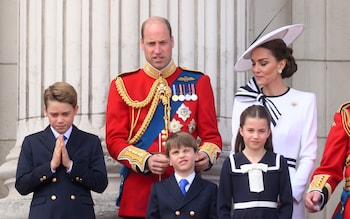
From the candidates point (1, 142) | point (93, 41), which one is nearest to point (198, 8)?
point (93, 41)

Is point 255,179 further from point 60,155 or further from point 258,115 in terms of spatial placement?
point 60,155

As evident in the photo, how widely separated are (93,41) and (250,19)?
75.1 inches

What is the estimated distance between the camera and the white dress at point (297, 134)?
7.71 metres

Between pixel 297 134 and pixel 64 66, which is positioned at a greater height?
pixel 64 66

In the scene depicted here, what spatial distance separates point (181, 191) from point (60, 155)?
714 mm

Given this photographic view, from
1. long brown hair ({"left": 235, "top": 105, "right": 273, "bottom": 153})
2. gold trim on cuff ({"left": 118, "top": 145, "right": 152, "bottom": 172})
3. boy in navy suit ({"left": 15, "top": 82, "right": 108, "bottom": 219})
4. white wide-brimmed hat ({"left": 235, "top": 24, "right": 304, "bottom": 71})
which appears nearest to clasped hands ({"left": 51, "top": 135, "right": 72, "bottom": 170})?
boy in navy suit ({"left": 15, "top": 82, "right": 108, "bottom": 219})

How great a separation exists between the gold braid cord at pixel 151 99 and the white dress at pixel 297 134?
49 cm

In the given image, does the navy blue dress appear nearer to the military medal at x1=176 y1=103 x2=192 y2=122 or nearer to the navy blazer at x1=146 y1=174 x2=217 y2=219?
the navy blazer at x1=146 y1=174 x2=217 y2=219

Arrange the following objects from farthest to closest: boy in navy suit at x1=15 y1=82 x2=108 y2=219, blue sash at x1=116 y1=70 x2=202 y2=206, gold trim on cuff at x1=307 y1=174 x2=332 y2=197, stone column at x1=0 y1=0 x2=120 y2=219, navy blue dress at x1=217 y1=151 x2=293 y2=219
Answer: stone column at x1=0 y1=0 x2=120 y2=219 → blue sash at x1=116 y1=70 x2=202 y2=206 → boy in navy suit at x1=15 y1=82 x2=108 y2=219 → gold trim on cuff at x1=307 y1=174 x2=332 y2=197 → navy blue dress at x1=217 y1=151 x2=293 y2=219

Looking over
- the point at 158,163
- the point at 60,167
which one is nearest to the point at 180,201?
the point at 158,163

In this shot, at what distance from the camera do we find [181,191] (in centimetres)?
769

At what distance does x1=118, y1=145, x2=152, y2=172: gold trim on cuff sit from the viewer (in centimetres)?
786

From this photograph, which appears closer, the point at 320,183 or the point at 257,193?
the point at 257,193

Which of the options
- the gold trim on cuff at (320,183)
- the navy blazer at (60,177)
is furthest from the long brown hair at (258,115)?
the navy blazer at (60,177)
